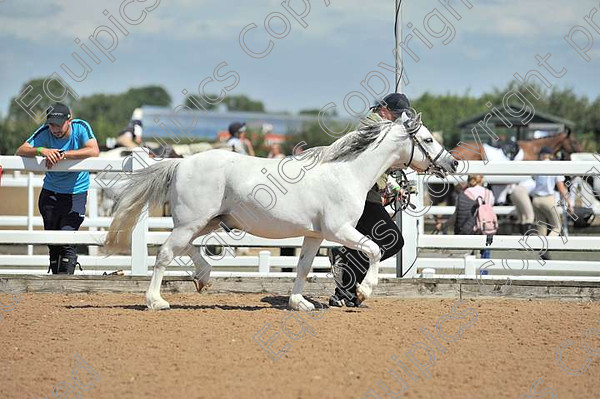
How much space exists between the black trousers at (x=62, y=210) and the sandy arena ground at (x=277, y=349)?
1.09m

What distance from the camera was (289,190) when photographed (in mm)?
7508

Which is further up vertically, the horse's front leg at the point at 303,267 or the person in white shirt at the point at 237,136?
the person in white shirt at the point at 237,136

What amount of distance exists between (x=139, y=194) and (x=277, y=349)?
2.49 metres

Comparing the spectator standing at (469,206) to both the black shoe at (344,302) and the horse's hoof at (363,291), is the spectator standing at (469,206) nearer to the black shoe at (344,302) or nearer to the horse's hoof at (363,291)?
the black shoe at (344,302)

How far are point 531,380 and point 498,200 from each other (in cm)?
1121

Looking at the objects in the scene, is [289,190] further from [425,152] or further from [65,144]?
[65,144]

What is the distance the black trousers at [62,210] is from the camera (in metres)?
9.11

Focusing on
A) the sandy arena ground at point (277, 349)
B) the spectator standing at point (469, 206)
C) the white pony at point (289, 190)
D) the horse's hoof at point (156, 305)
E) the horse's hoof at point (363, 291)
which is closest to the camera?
the sandy arena ground at point (277, 349)

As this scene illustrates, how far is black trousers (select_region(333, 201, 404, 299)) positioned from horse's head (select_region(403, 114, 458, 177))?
25.5 inches

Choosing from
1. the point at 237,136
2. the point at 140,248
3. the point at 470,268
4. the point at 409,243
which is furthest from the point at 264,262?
the point at 237,136

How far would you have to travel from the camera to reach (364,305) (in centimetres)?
820

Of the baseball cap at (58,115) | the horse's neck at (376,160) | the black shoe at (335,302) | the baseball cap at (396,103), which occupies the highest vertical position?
the baseball cap at (396,103)

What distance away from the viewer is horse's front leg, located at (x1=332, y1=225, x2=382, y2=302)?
7355 mm

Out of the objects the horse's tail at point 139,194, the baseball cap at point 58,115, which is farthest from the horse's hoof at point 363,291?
the baseball cap at point 58,115
